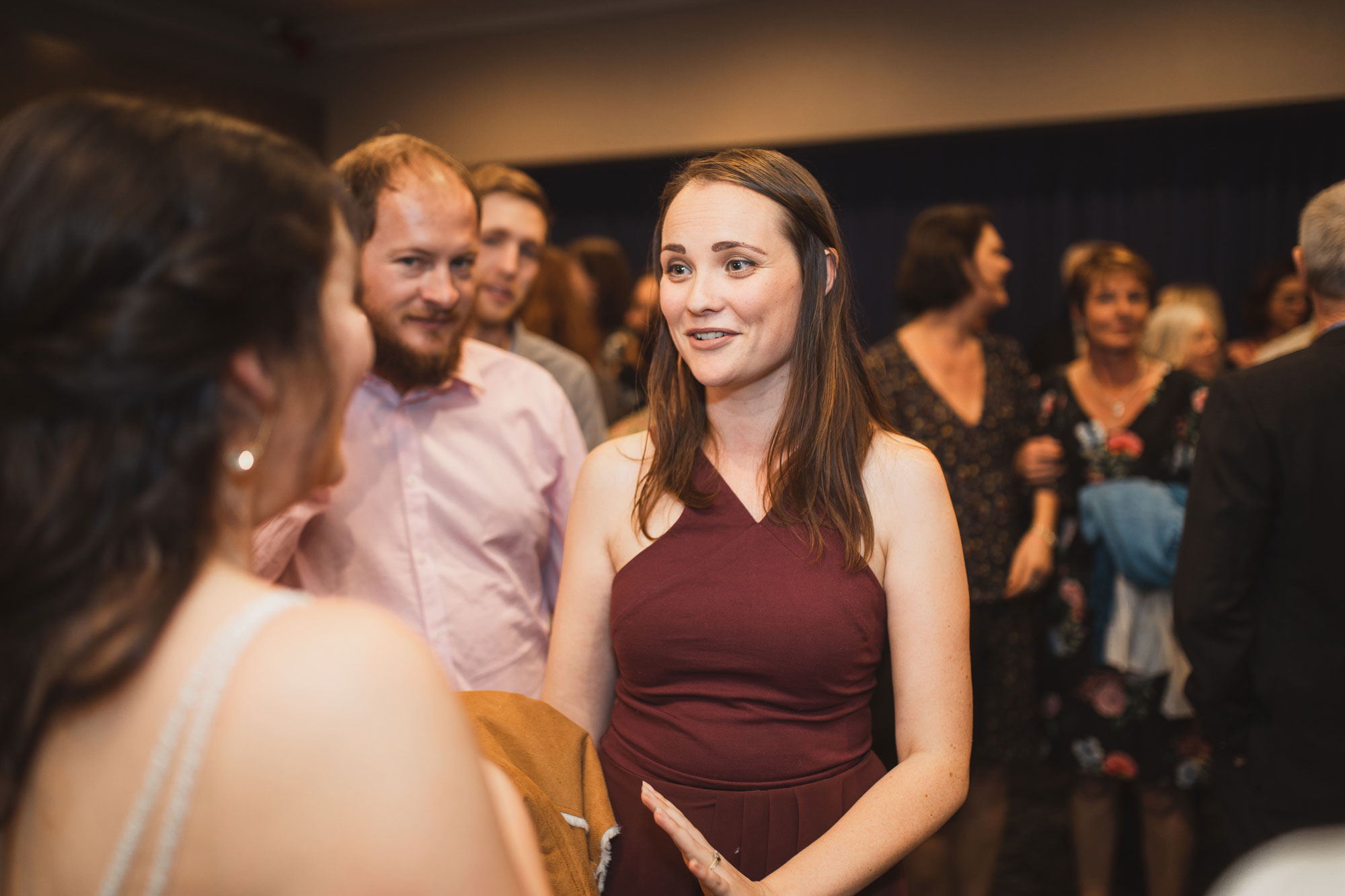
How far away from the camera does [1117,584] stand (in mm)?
2863

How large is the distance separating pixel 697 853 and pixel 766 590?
0.37 meters

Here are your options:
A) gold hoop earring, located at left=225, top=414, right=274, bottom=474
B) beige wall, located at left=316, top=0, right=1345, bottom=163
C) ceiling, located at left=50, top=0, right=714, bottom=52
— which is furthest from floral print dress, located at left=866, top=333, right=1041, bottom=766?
ceiling, located at left=50, top=0, right=714, bottom=52

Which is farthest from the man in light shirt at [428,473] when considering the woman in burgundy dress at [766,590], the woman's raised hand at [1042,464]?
the woman's raised hand at [1042,464]

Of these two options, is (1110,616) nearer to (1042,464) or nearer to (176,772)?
(1042,464)

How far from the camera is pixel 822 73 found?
4691mm

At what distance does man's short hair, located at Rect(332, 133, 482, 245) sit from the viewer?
1.70 m

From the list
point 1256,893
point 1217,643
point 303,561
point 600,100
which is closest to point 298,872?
point 1256,893

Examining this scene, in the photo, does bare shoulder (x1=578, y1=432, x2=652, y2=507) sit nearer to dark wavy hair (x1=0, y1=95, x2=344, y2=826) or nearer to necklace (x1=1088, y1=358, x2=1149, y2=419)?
dark wavy hair (x1=0, y1=95, x2=344, y2=826)

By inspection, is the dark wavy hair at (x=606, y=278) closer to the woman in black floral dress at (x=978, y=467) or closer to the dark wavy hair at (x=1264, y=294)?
the woman in black floral dress at (x=978, y=467)

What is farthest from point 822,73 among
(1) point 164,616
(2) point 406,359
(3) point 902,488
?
(1) point 164,616

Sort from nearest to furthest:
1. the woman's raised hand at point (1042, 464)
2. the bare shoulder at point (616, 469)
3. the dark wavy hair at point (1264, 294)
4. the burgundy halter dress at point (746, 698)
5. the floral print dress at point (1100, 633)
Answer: the burgundy halter dress at point (746, 698) → the bare shoulder at point (616, 469) → the floral print dress at point (1100, 633) → the woman's raised hand at point (1042, 464) → the dark wavy hair at point (1264, 294)

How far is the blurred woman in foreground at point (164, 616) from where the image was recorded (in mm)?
588

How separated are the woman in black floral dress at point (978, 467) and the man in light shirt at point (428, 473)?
1.36 metres

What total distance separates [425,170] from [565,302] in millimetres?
1563
